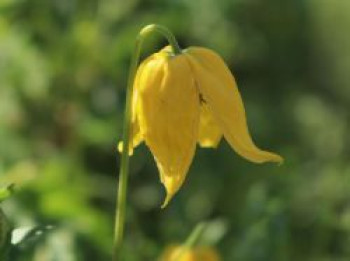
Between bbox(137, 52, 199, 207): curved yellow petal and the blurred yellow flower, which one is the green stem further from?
the blurred yellow flower

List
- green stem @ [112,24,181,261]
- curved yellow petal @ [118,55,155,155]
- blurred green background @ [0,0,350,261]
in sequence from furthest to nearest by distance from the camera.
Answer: blurred green background @ [0,0,350,261] → curved yellow petal @ [118,55,155,155] → green stem @ [112,24,181,261]

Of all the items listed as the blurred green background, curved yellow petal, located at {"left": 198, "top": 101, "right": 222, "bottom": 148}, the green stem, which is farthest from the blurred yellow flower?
the green stem

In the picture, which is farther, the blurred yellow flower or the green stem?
the blurred yellow flower

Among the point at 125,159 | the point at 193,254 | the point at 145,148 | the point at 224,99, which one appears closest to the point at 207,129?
the point at 224,99

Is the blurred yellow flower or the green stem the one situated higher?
the green stem

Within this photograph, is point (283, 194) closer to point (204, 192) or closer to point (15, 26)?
point (204, 192)

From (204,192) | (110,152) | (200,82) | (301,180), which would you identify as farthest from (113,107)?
(200,82)
